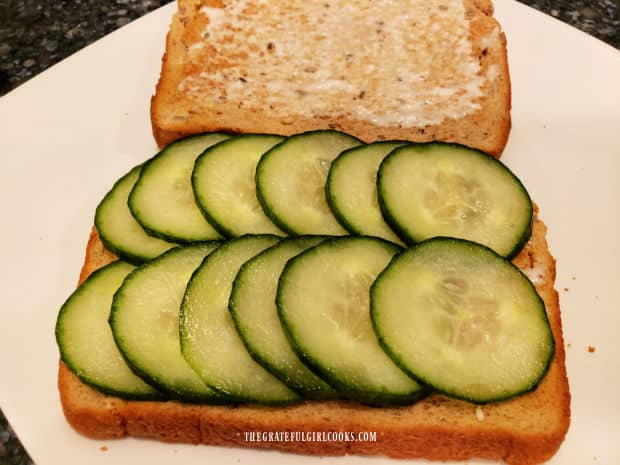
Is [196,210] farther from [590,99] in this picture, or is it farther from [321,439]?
[590,99]

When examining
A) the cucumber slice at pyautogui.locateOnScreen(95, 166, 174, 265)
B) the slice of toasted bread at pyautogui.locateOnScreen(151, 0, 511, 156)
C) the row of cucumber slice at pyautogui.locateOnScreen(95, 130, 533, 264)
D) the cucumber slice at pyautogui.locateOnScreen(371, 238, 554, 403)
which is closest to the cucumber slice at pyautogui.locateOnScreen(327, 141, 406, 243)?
the row of cucumber slice at pyautogui.locateOnScreen(95, 130, 533, 264)

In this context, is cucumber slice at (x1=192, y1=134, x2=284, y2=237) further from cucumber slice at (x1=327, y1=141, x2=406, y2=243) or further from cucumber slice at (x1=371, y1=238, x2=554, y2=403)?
cucumber slice at (x1=371, y1=238, x2=554, y2=403)

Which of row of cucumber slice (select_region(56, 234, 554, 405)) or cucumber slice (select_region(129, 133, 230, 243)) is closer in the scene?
row of cucumber slice (select_region(56, 234, 554, 405))

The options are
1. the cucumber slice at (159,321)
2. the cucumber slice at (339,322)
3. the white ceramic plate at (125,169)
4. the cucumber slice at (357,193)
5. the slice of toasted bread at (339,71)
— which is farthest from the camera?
the slice of toasted bread at (339,71)

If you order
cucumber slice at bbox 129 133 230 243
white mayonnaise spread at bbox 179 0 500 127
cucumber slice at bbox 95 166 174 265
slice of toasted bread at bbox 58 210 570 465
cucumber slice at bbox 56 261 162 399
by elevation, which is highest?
white mayonnaise spread at bbox 179 0 500 127

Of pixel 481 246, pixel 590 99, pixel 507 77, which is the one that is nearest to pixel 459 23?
Answer: pixel 507 77

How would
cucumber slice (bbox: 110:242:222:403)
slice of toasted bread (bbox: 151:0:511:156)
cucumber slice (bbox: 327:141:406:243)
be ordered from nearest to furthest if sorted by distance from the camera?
cucumber slice (bbox: 110:242:222:403), cucumber slice (bbox: 327:141:406:243), slice of toasted bread (bbox: 151:0:511:156)

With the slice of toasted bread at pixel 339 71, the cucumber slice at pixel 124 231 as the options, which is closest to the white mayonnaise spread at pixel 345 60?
the slice of toasted bread at pixel 339 71

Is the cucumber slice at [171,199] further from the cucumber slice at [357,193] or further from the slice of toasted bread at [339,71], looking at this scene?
the cucumber slice at [357,193]
